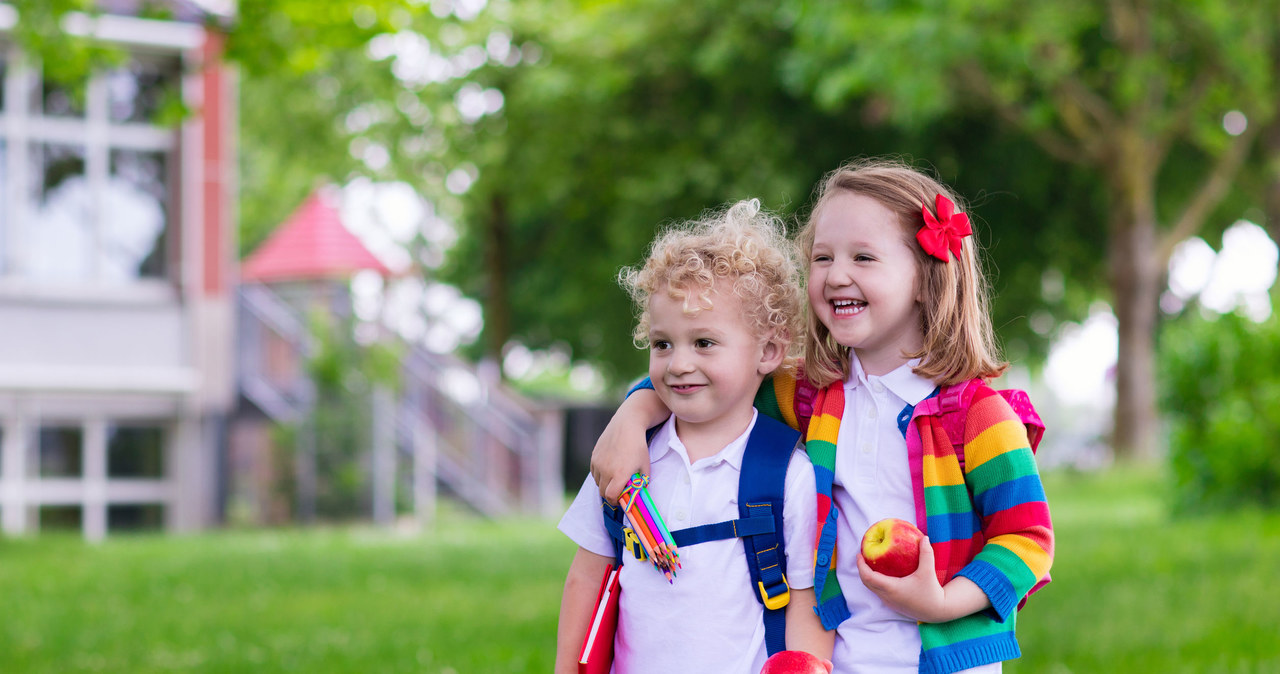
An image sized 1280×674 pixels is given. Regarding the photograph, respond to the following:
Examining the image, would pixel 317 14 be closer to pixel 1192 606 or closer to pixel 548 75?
pixel 1192 606

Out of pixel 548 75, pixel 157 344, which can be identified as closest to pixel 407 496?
pixel 157 344

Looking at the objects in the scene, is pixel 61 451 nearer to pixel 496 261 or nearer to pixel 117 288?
pixel 117 288

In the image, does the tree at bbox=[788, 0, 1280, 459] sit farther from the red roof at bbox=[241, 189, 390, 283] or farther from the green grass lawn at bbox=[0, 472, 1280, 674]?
the red roof at bbox=[241, 189, 390, 283]

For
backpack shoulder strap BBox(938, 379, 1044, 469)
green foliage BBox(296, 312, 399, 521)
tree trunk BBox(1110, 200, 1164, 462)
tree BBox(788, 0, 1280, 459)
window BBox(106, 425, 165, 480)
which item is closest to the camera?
backpack shoulder strap BBox(938, 379, 1044, 469)

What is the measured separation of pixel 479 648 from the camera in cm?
644

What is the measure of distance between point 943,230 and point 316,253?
18656mm

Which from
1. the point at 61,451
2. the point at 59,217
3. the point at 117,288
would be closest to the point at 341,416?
the point at 117,288

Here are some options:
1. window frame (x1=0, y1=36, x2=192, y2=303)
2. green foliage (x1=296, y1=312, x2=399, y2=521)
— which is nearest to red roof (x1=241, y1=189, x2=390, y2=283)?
green foliage (x1=296, y1=312, x2=399, y2=521)

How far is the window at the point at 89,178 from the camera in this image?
1689cm

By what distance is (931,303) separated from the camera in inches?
93.6

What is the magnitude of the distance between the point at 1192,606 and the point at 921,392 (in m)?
5.24

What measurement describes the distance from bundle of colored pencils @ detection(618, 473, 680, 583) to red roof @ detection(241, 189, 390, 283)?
58.2 ft

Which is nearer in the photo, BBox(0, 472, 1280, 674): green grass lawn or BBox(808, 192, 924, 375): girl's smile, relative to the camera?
BBox(808, 192, 924, 375): girl's smile

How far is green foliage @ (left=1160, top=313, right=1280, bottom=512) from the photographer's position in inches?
458
